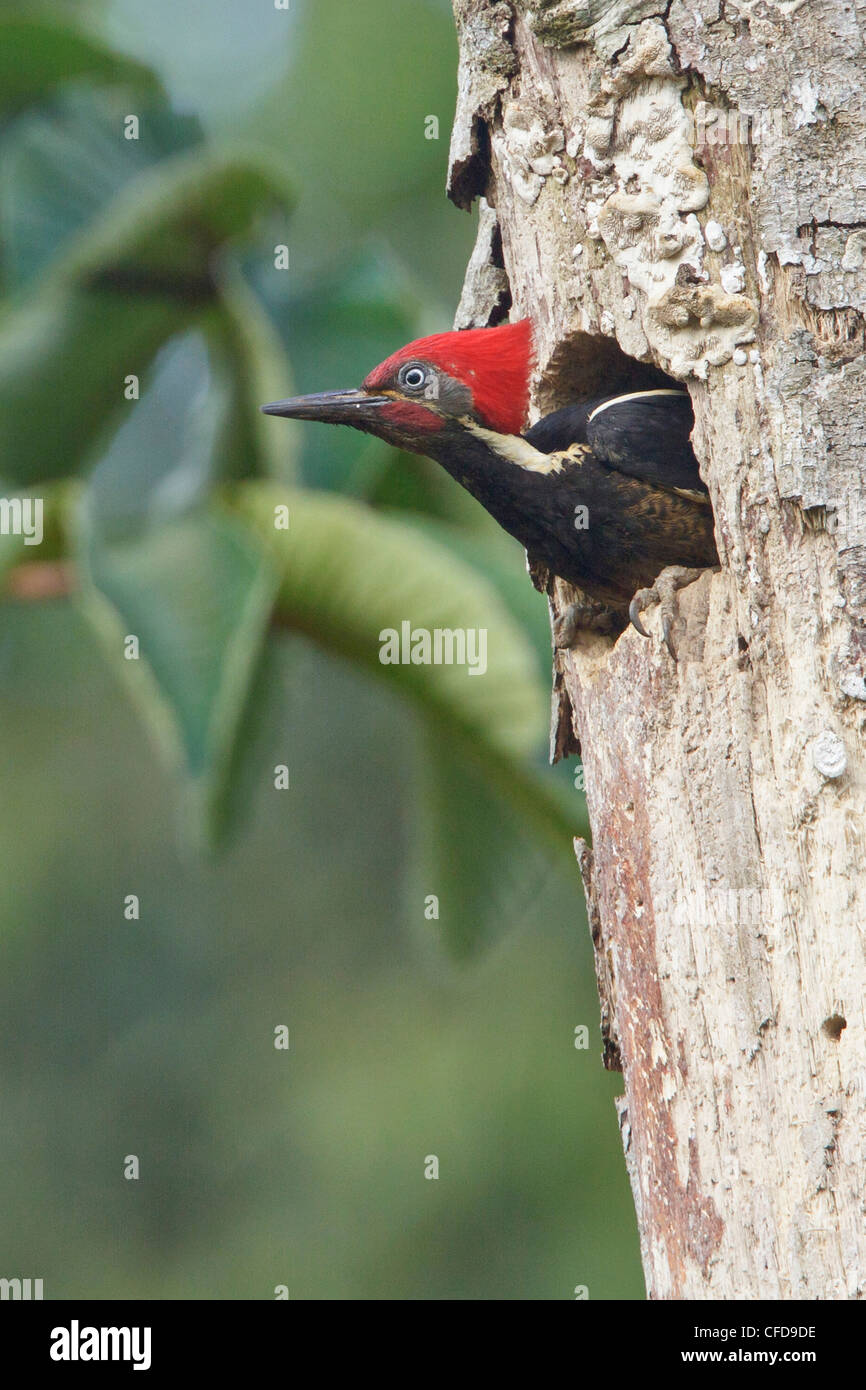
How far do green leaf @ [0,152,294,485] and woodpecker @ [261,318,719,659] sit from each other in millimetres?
2108

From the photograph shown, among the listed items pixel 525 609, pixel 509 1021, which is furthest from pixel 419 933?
pixel 509 1021

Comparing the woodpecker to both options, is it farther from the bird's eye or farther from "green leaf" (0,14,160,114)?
"green leaf" (0,14,160,114)

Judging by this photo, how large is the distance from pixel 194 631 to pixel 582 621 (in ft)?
5.29

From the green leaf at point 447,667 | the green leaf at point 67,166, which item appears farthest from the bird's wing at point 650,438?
the green leaf at point 67,166

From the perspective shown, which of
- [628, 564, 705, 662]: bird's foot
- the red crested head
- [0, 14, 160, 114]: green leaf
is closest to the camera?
[628, 564, 705, 662]: bird's foot

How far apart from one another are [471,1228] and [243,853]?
3.20 metres

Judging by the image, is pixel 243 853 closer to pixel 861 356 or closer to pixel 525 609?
pixel 525 609

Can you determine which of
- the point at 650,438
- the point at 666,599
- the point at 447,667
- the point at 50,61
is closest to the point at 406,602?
the point at 447,667

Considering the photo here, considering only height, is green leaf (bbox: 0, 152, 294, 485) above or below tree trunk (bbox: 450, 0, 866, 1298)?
above

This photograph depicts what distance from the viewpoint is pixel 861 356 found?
231 cm

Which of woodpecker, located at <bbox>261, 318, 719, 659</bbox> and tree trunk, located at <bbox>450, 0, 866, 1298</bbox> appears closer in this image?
tree trunk, located at <bbox>450, 0, 866, 1298</bbox>

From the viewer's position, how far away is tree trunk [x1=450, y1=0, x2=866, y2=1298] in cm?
218

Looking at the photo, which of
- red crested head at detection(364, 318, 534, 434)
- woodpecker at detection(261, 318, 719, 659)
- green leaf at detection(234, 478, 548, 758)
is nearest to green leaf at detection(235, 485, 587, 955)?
green leaf at detection(234, 478, 548, 758)
